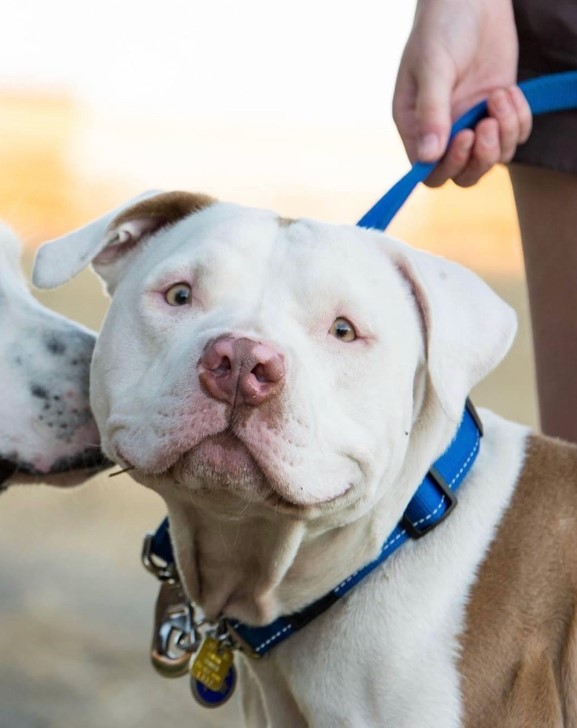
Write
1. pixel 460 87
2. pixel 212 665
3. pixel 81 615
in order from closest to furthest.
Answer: pixel 212 665, pixel 460 87, pixel 81 615

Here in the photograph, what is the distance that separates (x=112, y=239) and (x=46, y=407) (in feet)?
2.22

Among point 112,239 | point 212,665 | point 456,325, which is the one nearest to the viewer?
point 456,325

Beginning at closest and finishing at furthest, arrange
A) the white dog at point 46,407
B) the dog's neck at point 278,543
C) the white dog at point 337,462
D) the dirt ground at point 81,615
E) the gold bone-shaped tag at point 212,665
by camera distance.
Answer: the white dog at point 337,462 → the dog's neck at point 278,543 → the gold bone-shaped tag at point 212,665 → the white dog at point 46,407 → the dirt ground at point 81,615

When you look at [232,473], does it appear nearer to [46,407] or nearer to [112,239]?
[112,239]

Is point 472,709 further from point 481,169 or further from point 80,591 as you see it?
point 80,591

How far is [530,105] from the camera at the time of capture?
326 cm

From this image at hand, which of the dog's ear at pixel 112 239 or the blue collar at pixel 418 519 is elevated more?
the dog's ear at pixel 112 239

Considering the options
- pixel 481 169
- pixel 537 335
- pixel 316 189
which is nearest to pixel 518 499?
pixel 537 335

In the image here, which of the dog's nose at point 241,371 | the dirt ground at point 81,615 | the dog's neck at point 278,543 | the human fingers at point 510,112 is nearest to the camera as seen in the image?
the dog's nose at point 241,371

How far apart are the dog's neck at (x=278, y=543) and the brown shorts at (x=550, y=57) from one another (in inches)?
33.5

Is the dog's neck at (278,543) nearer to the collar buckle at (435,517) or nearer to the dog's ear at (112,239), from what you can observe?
the collar buckle at (435,517)

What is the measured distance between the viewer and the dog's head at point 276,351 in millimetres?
2459

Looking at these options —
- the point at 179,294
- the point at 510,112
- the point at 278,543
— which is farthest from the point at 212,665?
the point at 510,112

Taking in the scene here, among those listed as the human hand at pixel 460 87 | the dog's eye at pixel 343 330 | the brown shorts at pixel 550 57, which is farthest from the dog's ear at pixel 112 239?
the brown shorts at pixel 550 57
